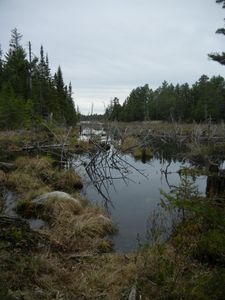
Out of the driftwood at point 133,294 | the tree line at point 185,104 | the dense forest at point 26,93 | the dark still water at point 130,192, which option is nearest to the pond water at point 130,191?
the dark still water at point 130,192

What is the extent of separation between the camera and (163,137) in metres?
32.6

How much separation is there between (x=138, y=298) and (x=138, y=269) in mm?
922

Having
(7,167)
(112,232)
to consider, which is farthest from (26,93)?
(112,232)

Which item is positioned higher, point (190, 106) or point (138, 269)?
point (190, 106)

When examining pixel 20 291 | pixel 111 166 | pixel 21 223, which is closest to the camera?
pixel 20 291

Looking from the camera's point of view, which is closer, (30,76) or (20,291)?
(20,291)

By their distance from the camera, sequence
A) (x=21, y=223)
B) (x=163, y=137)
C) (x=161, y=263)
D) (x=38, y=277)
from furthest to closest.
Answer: (x=163, y=137) → (x=21, y=223) → (x=161, y=263) → (x=38, y=277)

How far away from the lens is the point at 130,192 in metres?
12.6

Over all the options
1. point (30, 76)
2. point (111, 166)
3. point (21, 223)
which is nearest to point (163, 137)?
point (111, 166)

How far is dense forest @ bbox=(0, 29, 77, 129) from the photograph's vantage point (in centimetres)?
2925

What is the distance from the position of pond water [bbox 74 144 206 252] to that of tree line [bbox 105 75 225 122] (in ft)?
94.1

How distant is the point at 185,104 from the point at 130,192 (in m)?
57.5

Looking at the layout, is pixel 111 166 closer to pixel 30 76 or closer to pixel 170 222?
pixel 170 222

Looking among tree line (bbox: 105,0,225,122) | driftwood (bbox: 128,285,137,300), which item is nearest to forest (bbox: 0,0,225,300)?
driftwood (bbox: 128,285,137,300)
